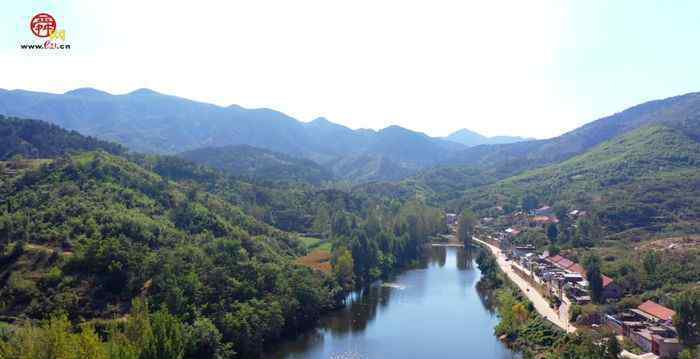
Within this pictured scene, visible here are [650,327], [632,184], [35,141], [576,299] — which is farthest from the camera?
[632,184]

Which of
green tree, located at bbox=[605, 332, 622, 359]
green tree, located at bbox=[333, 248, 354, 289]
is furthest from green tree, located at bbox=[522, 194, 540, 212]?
green tree, located at bbox=[605, 332, 622, 359]

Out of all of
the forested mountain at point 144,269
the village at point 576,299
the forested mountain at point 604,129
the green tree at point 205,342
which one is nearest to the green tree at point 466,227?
the village at point 576,299

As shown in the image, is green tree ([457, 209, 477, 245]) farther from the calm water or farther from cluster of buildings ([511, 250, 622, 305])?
the calm water

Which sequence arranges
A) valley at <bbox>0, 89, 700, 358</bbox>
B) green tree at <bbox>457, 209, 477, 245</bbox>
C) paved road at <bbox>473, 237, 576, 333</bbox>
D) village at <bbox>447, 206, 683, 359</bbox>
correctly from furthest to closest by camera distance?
green tree at <bbox>457, 209, 477, 245</bbox> < paved road at <bbox>473, 237, 576, 333</bbox> < valley at <bbox>0, 89, 700, 358</bbox> < village at <bbox>447, 206, 683, 359</bbox>

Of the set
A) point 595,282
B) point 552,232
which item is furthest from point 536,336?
point 552,232

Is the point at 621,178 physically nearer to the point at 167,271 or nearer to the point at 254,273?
the point at 254,273

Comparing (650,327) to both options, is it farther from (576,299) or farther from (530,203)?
(530,203)
